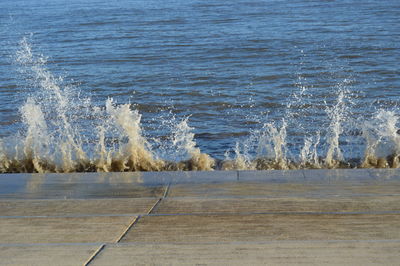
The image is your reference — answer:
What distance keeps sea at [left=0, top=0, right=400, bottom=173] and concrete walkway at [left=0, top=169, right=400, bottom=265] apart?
1.29m

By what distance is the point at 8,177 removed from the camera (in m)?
4.86

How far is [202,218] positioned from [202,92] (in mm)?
7399

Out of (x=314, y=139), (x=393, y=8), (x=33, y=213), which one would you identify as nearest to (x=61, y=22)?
(x=393, y=8)

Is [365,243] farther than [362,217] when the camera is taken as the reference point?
No

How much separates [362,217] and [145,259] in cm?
127

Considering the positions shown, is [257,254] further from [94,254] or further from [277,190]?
[277,190]

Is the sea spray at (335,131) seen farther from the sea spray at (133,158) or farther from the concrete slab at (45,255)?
the concrete slab at (45,255)

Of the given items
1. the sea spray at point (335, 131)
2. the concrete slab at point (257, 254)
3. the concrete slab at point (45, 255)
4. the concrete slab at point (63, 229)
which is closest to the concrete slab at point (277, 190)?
the concrete slab at point (63, 229)

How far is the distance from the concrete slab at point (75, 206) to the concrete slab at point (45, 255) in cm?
65

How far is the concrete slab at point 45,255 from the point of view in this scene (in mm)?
3176

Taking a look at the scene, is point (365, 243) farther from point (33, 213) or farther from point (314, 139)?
point (314, 139)

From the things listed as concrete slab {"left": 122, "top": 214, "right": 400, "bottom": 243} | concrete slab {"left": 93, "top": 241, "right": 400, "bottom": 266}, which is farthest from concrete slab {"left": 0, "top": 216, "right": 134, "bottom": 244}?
concrete slab {"left": 93, "top": 241, "right": 400, "bottom": 266}

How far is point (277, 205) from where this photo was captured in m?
4.06

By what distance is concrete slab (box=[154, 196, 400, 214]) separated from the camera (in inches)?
156
